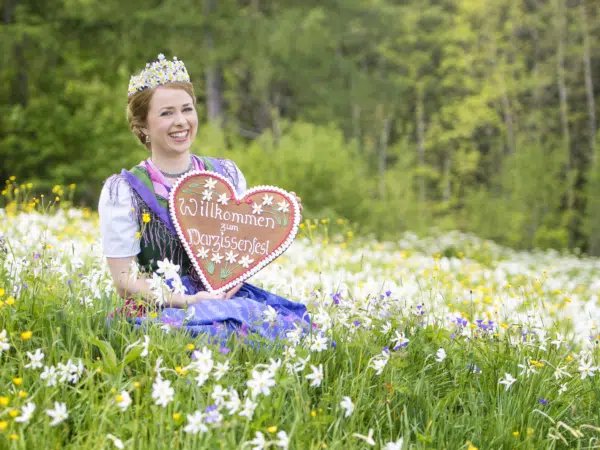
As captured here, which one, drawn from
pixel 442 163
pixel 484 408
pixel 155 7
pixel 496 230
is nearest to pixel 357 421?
pixel 484 408

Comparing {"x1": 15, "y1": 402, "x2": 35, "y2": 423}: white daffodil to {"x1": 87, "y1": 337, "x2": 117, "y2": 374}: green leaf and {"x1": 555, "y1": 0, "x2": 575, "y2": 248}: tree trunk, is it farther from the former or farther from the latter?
{"x1": 555, "y1": 0, "x2": 575, "y2": 248}: tree trunk

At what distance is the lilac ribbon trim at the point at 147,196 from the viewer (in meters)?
3.20

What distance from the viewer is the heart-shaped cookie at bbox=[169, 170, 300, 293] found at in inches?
127

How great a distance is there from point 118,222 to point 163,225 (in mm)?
229

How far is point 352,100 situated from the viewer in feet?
85.1

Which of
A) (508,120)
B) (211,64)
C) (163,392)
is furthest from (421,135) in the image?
(163,392)

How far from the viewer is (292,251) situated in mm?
7809

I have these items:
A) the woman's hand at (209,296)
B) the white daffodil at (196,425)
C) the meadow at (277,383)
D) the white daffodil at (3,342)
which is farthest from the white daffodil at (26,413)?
the woman's hand at (209,296)

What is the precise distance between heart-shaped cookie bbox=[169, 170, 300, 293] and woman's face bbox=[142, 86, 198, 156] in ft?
0.57

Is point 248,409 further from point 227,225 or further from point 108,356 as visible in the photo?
point 227,225

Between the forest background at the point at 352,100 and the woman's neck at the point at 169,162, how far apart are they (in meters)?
4.66

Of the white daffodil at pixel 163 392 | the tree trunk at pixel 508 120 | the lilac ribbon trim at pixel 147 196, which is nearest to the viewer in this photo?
the white daffodil at pixel 163 392

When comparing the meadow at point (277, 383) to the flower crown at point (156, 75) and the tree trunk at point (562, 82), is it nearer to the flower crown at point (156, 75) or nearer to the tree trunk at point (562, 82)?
the flower crown at point (156, 75)

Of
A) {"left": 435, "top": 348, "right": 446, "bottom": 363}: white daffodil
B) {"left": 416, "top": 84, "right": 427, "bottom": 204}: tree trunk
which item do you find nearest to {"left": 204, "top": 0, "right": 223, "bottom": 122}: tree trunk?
{"left": 416, "top": 84, "right": 427, "bottom": 204}: tree trunk
